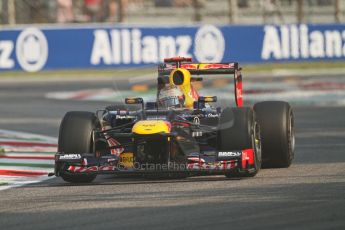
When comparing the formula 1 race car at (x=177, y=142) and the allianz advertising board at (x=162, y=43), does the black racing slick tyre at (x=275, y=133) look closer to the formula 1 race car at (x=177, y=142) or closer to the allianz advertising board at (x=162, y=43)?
the formula 1 race car at (x=177, y=142)

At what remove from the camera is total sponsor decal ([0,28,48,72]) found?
97.8 feet

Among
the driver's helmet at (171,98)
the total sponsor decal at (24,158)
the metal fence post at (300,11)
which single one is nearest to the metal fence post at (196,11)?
the metal fence post at (300,11)

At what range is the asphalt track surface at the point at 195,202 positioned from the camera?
8.05 m

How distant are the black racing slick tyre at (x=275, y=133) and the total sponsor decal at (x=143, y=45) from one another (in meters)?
18.2

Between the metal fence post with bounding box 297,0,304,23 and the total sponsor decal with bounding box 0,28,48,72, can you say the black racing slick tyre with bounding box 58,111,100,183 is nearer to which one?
the total sponsor decal with bounding box 0,28,48,72

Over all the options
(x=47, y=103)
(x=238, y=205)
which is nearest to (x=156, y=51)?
(x=47, y=103)

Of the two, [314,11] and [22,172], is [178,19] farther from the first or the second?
[22,172]

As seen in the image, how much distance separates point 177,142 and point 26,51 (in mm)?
19699

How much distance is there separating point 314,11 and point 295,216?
2631 centimetres

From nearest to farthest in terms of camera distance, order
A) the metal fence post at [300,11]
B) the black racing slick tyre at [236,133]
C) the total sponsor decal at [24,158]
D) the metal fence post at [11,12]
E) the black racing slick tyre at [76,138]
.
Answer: the black racing slick tyre at [236,133]
the black racing slick tyre at [76,138]
the total sponsor decal at [24,158]
the metal fence post at [11,12]
the metal fence post at [300,11]

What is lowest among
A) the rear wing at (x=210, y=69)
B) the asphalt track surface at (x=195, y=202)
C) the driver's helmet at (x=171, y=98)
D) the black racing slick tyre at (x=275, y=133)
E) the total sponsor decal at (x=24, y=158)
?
the total sponsor decal at (x=24, y=158)

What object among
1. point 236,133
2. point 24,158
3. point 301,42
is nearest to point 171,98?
point 236,133

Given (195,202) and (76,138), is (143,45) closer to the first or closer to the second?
(76,138)

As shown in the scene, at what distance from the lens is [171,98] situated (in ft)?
39.2
